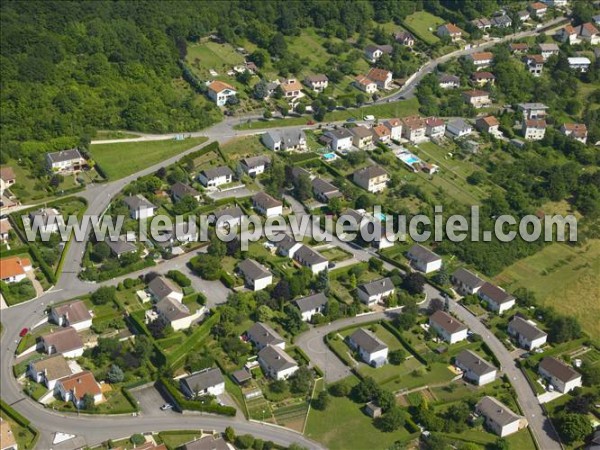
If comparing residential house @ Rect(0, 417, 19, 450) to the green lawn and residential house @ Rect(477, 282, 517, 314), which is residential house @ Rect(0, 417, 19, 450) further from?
residential house @ Rect(477, 282, 517, 314)

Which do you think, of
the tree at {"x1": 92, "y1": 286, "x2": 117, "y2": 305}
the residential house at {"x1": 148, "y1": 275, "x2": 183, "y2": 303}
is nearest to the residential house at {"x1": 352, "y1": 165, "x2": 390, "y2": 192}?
the residential house at {"x1": 148, "y1": 275, "x2": 183, "y2": 303}

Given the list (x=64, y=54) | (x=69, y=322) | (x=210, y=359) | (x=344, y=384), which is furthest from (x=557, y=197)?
(x=64, y=54)

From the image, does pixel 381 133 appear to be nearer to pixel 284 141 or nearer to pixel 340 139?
pixel 340 139

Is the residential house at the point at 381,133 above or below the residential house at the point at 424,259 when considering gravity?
above

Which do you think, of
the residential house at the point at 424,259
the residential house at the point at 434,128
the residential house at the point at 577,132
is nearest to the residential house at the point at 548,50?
the residential house at the point at 577,132

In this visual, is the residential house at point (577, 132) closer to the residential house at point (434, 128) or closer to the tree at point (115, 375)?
the residential house at point (434, 128)

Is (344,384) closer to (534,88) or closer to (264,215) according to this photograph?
(264,215)

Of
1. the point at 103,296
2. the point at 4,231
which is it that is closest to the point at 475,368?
the point at 103,296
